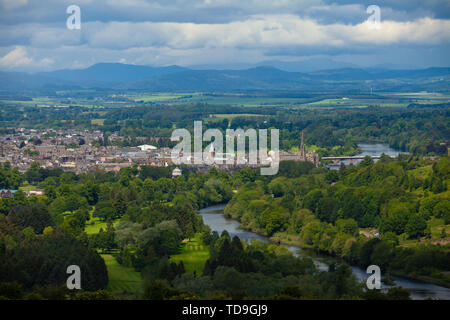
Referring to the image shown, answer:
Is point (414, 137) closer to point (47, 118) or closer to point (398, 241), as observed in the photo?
point (398, 241)

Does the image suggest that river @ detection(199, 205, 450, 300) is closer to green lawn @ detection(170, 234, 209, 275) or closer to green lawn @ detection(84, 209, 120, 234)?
green lawn @ detection(170, 234, 209, 275)

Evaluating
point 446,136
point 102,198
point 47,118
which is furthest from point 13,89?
point 102,198

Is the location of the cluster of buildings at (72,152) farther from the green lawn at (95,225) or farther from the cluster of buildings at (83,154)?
the green lawn at (95,225)

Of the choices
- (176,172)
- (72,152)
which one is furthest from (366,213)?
(72,152)
